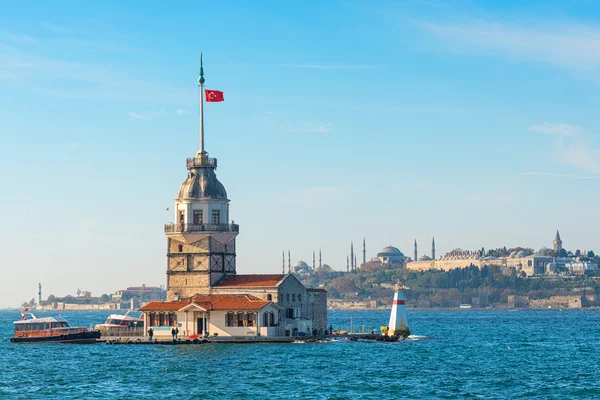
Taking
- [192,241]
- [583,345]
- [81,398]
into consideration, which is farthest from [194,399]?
[583,345]

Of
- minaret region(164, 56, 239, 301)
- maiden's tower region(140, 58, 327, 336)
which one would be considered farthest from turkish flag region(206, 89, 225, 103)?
minaret region(164, 56, 239, 301)

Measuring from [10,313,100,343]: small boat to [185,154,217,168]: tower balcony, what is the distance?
1600 centimetres

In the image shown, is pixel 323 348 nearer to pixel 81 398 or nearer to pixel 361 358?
pixel 361 358

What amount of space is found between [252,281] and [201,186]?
947 cm

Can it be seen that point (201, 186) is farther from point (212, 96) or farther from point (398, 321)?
point (398, 321)

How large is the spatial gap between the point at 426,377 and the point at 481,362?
41.9 feet

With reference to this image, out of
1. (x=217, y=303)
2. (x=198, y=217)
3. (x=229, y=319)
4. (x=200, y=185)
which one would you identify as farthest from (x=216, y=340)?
(x=200, y=185)

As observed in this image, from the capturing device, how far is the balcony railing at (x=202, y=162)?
92562 millimetres

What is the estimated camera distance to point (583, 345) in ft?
323

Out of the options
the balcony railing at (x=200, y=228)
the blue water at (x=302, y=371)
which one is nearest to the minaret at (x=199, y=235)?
the balcony railing at (x=200, y=228)

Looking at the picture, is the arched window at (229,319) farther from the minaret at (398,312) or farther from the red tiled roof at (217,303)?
the minaret at (398,312)

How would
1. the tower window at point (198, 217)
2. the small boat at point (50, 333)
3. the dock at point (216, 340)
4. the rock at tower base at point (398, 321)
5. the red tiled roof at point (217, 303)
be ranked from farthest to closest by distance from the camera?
the tower window at point (198, 217) < the rock at tower base at point (398, 321) < the small boat at point (50, 333) < the red tiled roof at point (217, 303) < the dock at point (216, 340)

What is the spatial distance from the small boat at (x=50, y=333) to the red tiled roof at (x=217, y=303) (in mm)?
6657

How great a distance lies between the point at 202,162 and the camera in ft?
304
